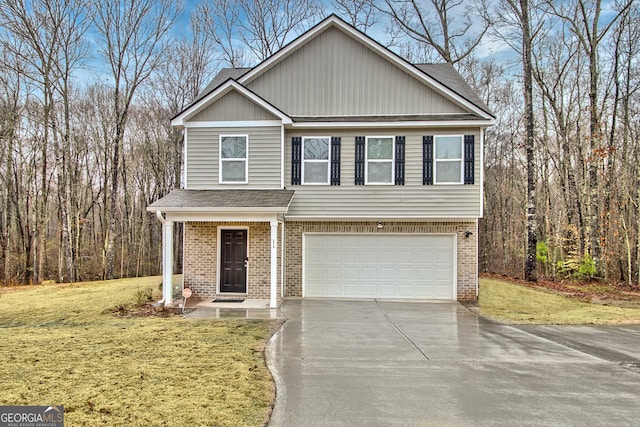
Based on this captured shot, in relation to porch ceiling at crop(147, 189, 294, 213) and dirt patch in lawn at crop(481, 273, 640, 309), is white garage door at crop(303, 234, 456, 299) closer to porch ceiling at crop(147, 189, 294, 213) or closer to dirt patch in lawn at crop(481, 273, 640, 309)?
porch ceiling at crop(147, 189, 294, 213)

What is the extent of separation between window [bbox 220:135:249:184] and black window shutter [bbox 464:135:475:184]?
6794 mm

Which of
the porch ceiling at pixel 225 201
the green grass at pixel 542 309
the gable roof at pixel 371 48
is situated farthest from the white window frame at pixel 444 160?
the porch ceiling at pixel 225 201

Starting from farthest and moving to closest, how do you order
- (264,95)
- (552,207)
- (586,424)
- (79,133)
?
(552,207) → (79,133) → (264,95) → (586,424)

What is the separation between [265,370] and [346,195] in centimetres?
747

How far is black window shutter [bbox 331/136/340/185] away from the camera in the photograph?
12.5 metres

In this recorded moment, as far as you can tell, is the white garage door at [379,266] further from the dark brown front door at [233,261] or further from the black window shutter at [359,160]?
the dark brown front door at [233,261]

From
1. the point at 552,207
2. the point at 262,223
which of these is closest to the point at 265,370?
the point at 262,223

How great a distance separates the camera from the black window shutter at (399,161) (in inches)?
487

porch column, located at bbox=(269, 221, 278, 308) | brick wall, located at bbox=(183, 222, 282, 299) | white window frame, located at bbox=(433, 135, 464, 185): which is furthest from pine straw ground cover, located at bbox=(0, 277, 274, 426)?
white window frame, located at bbox=(433, 135, 464, 185)

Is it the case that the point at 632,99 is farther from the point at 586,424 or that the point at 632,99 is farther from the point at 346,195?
the point at 586,424

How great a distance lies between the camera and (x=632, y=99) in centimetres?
1961

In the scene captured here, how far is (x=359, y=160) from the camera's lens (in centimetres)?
1248

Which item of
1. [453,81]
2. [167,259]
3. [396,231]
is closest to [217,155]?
[167,259]

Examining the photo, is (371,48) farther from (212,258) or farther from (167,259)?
(167,259)
